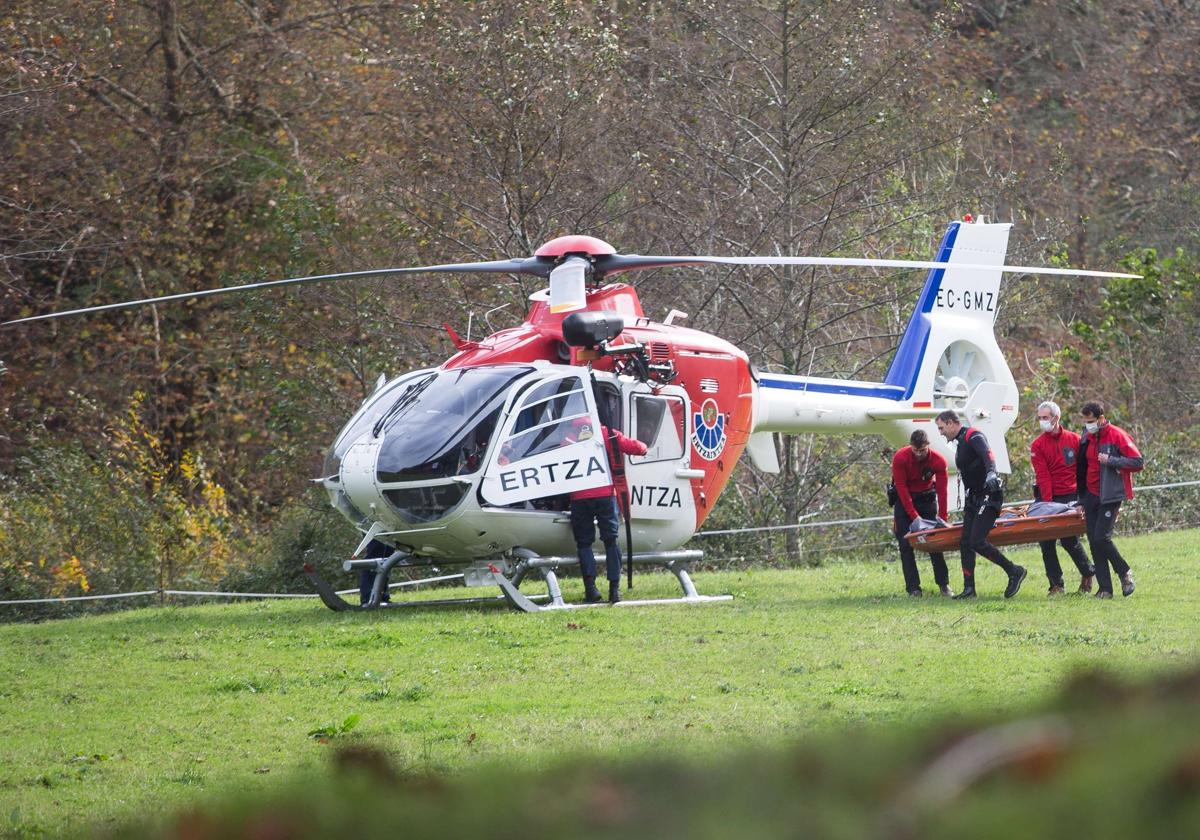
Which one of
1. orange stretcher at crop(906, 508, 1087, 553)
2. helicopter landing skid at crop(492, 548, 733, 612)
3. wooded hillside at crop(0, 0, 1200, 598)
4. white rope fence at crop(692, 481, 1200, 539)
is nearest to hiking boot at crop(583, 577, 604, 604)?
helicopter landing skid at crop(492, 548, 733, 612)

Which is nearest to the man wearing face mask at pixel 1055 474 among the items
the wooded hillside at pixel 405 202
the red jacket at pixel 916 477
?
the red jacket at pixel 916 477

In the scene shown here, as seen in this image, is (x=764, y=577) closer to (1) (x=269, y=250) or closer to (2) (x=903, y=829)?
(1) (x=269, y=250)

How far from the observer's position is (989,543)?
13.1 meters

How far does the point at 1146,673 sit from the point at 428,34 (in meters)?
22.9

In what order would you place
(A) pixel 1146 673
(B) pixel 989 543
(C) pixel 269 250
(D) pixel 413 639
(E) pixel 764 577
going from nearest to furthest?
(A) pixel 1146 673
(D) pixel 413 639
(B) pixel 989 543
(E) pixel 764 577
(C) pixel 269 250

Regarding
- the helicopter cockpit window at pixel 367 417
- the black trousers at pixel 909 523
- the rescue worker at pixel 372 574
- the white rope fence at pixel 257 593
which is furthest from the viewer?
the white rope fence at pixel 257 593

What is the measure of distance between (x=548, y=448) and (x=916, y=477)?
3.33m

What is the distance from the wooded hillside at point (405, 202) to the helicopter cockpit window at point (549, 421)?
6656 mm

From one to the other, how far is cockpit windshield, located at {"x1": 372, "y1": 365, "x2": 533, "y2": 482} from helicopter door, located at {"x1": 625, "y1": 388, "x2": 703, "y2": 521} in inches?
53.2

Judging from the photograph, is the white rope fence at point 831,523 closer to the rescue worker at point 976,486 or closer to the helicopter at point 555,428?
the helicopter at point 555,428

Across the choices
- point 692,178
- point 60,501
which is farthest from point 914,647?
point 692,178

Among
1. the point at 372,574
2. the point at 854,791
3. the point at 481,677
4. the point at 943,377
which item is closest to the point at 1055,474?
the point at 943,377

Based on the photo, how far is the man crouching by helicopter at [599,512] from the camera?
1320 centimetres

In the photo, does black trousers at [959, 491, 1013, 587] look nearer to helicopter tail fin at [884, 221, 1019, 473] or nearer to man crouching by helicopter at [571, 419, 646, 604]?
man crouching by helicopter at [571, 419, 646, 604]
